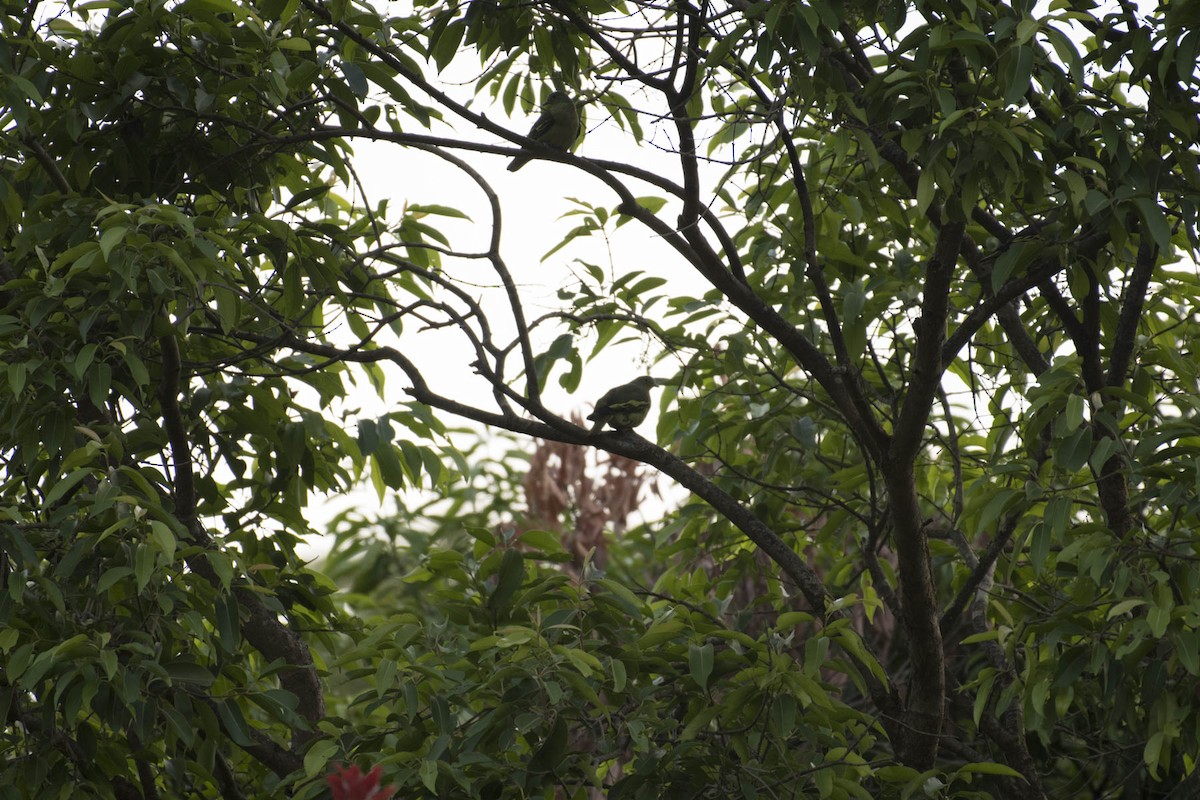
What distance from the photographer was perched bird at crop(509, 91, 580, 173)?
418cm

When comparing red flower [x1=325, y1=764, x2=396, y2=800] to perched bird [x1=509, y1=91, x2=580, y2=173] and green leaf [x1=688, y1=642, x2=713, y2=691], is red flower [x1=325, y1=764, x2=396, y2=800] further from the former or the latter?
perched bird [x1=509, y1=91, x2=580, y2=173]

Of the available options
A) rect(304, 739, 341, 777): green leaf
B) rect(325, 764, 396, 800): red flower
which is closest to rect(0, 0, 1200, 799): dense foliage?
rect(304, 739, 341, 777): green leaf

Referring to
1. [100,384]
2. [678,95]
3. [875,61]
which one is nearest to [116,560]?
[100,384]

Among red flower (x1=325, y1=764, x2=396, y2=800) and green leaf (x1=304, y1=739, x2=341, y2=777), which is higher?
red flower (x1=325, y1=764, x2=396, y2=800)

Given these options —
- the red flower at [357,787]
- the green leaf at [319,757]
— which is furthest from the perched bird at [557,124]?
the red flower at [357,787]

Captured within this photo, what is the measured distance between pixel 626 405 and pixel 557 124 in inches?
42.9

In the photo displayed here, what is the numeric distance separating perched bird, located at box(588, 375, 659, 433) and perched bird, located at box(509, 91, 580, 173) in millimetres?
889

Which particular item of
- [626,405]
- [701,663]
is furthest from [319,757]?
[626,405]

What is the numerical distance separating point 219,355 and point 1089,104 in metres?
2.83

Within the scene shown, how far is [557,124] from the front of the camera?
4582 mm

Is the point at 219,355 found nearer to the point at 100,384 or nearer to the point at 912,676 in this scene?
the point at 100,384

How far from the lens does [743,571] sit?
4.66 metres

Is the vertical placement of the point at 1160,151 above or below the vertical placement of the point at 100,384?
above

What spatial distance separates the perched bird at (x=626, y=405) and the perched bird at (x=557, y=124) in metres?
0.89
